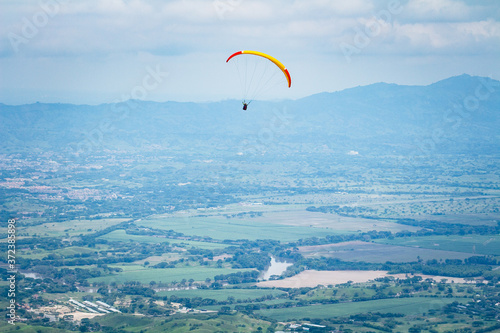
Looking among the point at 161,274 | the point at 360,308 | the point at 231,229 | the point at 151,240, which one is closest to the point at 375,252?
the point at 360,308

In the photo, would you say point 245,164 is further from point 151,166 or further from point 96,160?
point 96,160

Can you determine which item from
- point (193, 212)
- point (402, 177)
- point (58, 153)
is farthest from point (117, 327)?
point (58, 153)

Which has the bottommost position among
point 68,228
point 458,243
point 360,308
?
point 360,308

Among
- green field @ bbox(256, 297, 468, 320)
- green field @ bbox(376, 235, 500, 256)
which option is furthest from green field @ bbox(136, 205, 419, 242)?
green field @ bbox(256, 297, 468, 320)

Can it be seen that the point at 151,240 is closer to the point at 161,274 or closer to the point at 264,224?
the point at 161,274

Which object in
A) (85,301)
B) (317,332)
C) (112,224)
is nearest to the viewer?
(317,332)

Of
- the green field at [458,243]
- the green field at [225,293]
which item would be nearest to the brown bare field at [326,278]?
the green field at [225,293]
